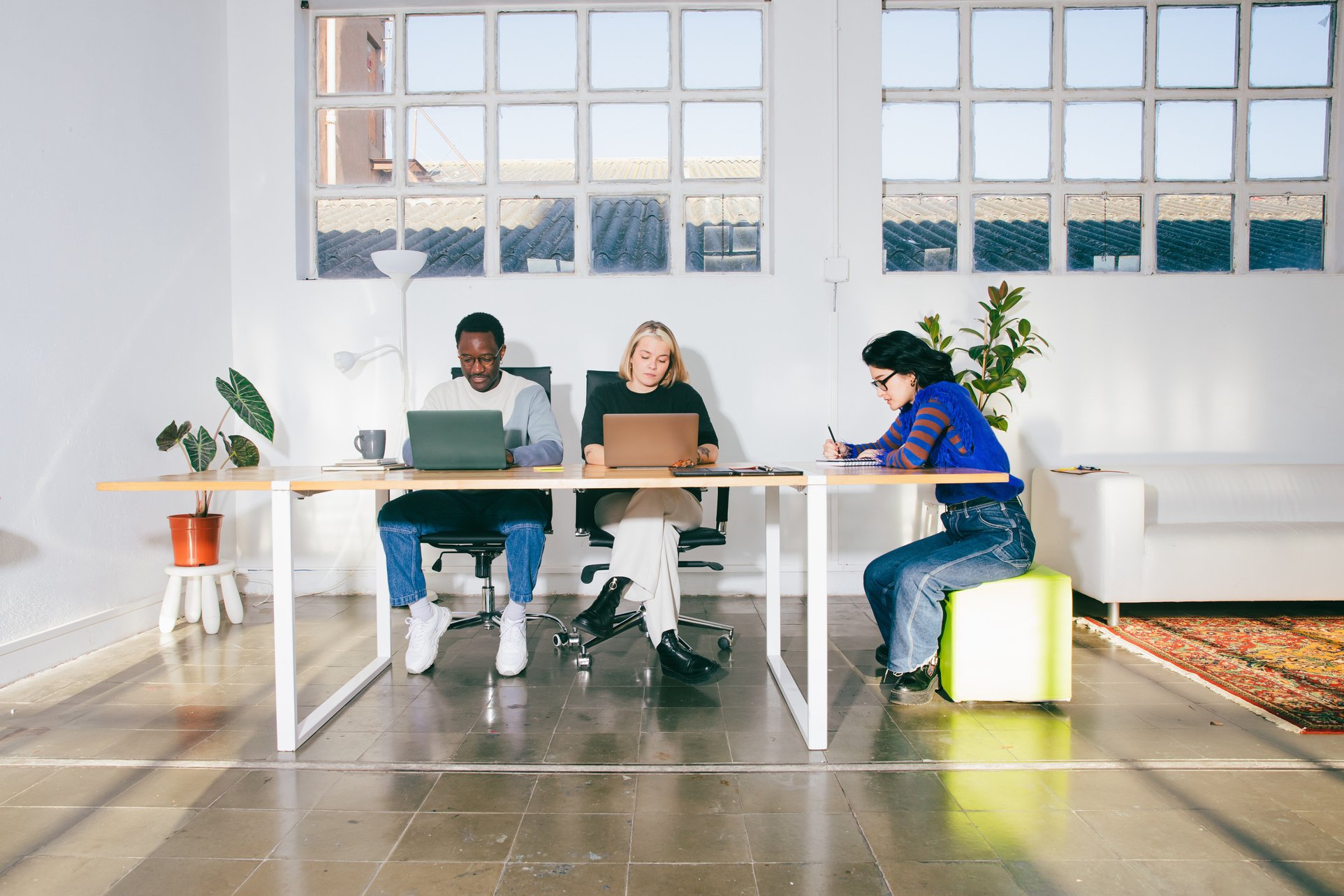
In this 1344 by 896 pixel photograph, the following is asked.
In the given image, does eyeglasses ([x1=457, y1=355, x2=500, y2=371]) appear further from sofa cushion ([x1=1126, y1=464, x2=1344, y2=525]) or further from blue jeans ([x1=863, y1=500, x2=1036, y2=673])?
sofa cushion ([x1=1126, y1=464, x2=1344, y2=525])

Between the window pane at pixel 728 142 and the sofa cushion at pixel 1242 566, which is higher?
the window pane at pixel 728 142

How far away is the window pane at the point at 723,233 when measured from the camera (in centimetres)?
434

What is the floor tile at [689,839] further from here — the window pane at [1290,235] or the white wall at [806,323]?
the window pane at [1290,235]

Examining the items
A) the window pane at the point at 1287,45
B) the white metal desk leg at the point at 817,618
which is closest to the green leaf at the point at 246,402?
the white metal desk leg at the point at 817,618

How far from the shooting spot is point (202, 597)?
357 cm

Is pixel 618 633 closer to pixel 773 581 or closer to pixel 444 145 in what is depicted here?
pixel 773 581

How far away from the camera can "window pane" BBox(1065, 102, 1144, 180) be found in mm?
4383

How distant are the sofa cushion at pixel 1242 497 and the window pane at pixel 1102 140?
163 cm

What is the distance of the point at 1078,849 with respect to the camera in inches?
65.2

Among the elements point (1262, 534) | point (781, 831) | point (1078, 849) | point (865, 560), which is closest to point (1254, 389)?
point (1262, 534)

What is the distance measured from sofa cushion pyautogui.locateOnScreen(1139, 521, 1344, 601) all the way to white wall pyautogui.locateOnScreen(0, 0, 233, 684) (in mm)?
4277

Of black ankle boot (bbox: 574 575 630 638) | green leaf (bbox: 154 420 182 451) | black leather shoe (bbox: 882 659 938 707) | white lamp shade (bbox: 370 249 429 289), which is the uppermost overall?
white lamp shade (bbox: 370 249 429 289)

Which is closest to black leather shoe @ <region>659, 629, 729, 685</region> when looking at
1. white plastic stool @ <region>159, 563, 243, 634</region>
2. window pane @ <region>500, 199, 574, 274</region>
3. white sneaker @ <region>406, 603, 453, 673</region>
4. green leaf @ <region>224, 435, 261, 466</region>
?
white sneaker @ <region>406, 603, 453, 673</region>

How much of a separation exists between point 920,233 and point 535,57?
2245mm
